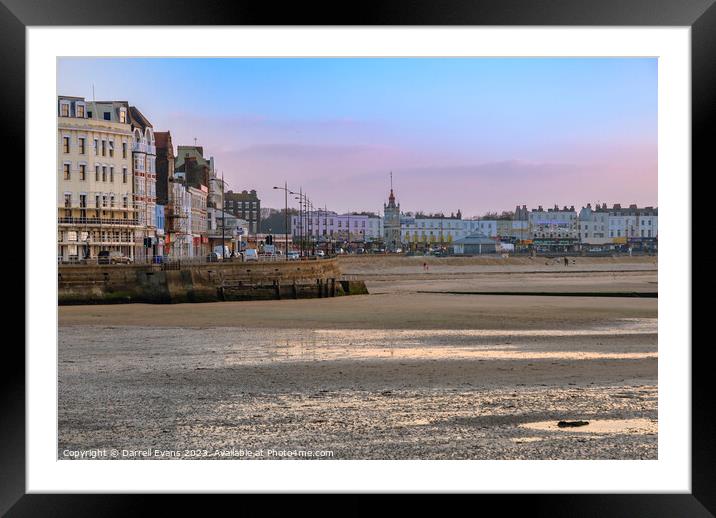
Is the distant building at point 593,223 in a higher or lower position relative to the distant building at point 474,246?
higher

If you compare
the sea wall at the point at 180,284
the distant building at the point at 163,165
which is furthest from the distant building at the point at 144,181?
the sea wall at the point at 180,284

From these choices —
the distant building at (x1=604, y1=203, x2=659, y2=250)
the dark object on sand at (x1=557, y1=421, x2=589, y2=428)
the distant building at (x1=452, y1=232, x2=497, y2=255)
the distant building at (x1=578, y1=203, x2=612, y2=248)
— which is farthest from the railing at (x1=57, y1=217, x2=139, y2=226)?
the distant building at (x1=578, y1=203, x2=612, y2=248)

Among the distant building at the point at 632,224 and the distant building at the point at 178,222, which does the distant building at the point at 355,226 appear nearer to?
the distant building at the point at 632,224

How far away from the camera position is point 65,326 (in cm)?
1830

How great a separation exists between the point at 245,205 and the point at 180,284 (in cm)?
4564

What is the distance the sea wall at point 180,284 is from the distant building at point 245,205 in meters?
39.1

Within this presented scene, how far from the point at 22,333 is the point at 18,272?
278mm

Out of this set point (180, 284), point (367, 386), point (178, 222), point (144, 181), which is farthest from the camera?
point (178, 222)

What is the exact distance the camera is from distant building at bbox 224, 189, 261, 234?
68188 mm

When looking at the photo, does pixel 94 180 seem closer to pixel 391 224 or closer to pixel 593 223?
pixel 391 224

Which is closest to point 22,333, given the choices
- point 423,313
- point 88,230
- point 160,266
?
point 423,313

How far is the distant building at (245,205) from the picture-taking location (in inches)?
2685

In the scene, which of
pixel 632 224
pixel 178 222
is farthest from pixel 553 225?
pixel 178 222
